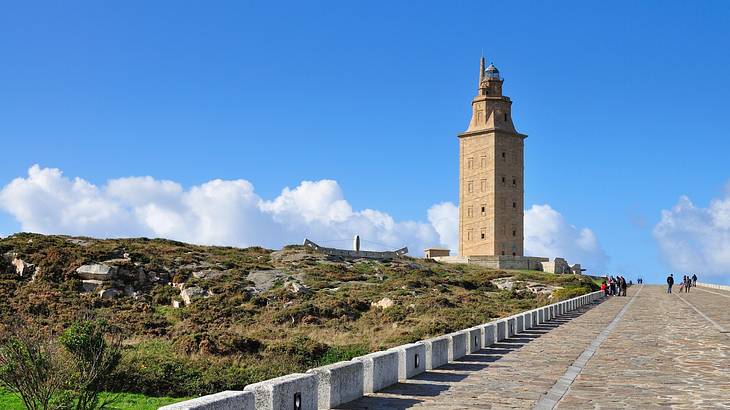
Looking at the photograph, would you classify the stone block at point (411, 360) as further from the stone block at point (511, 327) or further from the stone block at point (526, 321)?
the stone block at point (526, 321)

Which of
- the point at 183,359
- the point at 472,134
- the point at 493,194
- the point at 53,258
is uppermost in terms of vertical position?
the point at 472,134

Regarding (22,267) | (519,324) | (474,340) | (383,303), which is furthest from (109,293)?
(474,340)

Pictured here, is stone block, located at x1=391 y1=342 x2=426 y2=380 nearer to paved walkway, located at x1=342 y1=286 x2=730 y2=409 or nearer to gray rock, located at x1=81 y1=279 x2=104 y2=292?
paved walkway, located at x1=342 y1=286 x2=730 y2=409

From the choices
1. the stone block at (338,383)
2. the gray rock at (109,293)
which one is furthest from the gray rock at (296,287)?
the stone block at (338,383)

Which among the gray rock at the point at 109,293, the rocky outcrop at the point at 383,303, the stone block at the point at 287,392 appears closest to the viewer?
the stone block at the point at 287,392

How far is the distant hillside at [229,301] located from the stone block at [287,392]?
11.0 m

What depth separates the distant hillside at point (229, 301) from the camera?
72.8ft

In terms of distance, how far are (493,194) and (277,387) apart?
83100 mm

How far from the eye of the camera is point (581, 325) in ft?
79.9

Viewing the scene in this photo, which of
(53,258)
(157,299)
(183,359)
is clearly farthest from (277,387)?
(53,258)

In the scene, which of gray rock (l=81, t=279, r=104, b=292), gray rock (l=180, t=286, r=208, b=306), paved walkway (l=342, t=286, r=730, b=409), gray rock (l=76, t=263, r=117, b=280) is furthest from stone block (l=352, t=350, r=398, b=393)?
gray rock (l=76, t=263, r=117, b=280)

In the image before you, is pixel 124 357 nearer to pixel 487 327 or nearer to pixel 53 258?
pixel 487 327

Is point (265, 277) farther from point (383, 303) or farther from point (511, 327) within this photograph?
point (511, 327)

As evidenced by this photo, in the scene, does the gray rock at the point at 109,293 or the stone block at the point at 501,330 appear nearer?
the stone block at the point at 501,330
